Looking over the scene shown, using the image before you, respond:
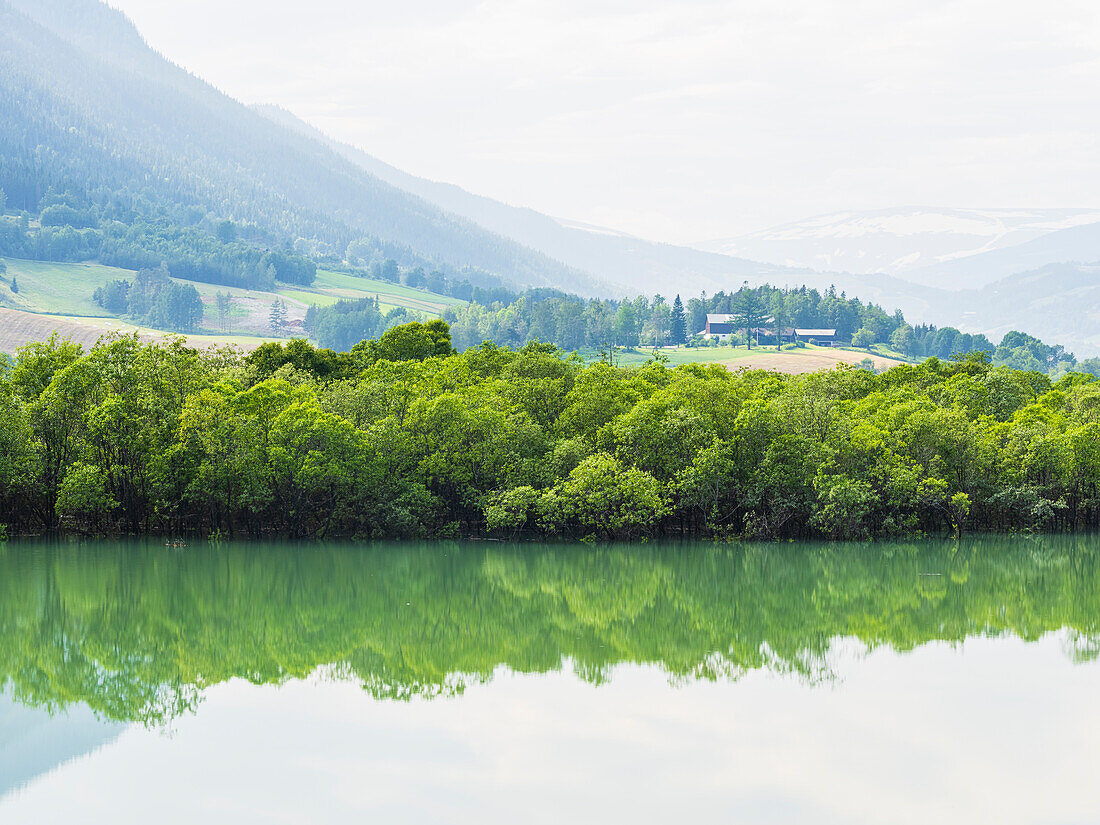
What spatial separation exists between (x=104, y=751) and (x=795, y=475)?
102ft

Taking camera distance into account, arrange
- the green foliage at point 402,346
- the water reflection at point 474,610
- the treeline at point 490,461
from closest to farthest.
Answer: the water reflection at point 474,610 → the treeline at point 490,461 → the green foliage at point 402,346

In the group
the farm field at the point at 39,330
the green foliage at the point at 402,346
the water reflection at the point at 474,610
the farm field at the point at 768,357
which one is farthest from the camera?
the farm field at the point at 39,330

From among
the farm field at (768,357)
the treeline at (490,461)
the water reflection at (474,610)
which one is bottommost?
the water reflection at (474,610)

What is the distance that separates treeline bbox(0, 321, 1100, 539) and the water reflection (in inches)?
83.6

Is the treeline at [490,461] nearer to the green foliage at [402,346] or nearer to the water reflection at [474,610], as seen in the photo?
the water reflection at [474,610]

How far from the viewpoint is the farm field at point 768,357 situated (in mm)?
159875

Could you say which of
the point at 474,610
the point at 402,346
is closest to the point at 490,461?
the point at 474,610

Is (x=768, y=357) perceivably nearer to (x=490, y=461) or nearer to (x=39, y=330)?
(x=39, y=330)

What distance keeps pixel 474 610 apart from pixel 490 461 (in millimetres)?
14756

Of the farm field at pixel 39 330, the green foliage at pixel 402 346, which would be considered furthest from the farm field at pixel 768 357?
the green foliage at pixel 402 346

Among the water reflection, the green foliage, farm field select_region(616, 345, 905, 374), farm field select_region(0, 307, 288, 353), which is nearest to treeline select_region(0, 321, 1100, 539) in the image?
the water reflection

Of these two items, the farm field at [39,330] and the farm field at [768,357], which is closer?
the farm field at [768,357]

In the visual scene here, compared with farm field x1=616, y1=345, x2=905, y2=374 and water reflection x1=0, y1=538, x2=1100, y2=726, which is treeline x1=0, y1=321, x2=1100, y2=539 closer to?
water reflection x1=0, y1=538, x2=1100, y2=726

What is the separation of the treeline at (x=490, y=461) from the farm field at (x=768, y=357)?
347 ft
